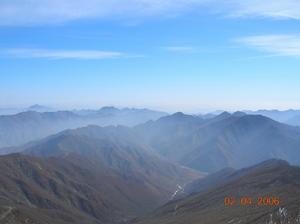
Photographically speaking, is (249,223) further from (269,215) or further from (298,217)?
(298,217)

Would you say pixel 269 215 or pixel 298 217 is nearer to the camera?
pixel 298 217

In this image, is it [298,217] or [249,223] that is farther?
[249,223]

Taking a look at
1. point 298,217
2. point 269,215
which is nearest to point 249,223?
point 269,215
